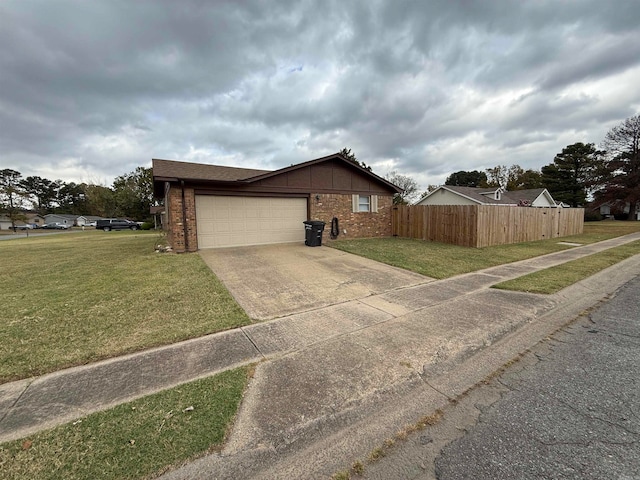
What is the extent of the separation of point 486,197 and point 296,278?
30155 mm

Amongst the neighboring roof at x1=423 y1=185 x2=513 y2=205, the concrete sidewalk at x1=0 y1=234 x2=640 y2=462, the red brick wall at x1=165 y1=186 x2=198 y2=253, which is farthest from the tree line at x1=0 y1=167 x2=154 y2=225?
the neighboring roof at x1=423 y1=185 x2=513 y2=205

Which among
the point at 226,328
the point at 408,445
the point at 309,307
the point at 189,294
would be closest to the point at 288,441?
the point at 408,445

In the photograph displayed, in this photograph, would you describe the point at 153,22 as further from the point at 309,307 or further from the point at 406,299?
the point at 406,299

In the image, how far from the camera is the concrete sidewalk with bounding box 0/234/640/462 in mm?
1940

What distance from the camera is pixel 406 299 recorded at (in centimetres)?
496

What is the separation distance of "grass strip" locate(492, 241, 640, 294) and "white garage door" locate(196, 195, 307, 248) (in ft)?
28.1

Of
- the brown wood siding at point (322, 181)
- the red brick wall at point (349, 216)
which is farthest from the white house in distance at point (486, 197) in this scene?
the brown wood siding at point (322, 181)

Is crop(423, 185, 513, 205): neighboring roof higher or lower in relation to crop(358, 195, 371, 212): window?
higher

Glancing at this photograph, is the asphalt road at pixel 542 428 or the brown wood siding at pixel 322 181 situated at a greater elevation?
the brown wood siding at pixel 322 181

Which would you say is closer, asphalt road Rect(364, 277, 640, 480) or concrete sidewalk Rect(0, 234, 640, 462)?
asphalt road Rect(364, 277, 640, 480)

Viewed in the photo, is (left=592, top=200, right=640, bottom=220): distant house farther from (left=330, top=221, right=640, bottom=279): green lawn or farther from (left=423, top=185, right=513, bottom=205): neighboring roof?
(left=330, top=221, right=640, bottom=279): green lawn

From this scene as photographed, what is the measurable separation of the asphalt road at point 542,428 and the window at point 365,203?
11117 millimetres

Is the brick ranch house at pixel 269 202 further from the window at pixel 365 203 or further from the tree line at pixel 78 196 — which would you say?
the tree line at pixel 78 196

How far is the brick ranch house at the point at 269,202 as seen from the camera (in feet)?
32.5
